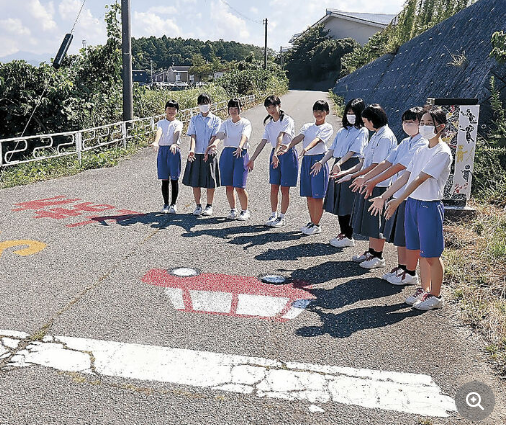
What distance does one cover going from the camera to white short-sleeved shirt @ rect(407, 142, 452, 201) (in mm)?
4066

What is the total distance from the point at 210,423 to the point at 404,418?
1.13 m

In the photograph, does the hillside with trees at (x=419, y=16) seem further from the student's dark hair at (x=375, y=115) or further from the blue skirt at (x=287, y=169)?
the student's dark hair at (x=375, y=115)

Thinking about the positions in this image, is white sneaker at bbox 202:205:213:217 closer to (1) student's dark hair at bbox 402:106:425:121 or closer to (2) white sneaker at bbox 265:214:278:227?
(2) white sneaker at bbox 265:214:278:227

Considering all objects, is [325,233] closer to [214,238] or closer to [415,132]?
[214,238]

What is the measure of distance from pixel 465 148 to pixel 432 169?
3092 millimetres

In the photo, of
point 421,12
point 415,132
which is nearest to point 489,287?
point 415,132

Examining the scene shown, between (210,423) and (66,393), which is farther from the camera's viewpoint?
(66,393)

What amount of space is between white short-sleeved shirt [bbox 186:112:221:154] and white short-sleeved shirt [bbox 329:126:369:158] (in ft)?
6.90

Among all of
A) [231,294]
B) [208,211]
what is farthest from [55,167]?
[231,294]

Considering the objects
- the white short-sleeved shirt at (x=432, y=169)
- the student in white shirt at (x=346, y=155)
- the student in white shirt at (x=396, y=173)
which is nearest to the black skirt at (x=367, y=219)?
the student in white shirt at (x=396, y=173)

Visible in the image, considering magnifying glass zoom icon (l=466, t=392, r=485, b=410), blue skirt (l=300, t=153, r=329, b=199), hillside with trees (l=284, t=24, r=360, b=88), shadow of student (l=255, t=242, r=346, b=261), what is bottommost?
magnifying glass zoom icon (l=466, t=392, r=485, b=410)

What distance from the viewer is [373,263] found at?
18.2 feet

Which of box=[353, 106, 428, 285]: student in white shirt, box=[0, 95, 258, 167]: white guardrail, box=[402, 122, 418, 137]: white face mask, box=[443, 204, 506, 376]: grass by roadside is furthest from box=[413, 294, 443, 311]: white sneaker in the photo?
box=[0, 95, 258, 167]: white guardrail

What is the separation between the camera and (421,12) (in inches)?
725
